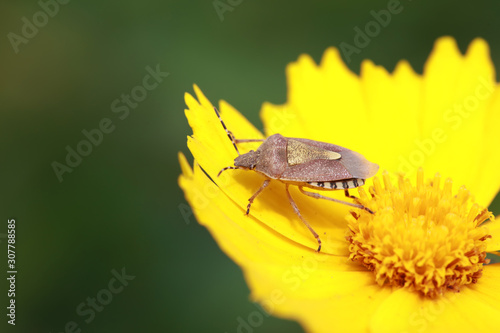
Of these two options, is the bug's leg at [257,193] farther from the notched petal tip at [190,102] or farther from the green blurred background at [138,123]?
the green blurred background at [138,123]

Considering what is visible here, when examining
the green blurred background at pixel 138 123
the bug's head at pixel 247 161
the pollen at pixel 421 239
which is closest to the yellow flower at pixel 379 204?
the pollen at pixel 421 239

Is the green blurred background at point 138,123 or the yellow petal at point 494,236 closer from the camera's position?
the yellow petal at point 494,236

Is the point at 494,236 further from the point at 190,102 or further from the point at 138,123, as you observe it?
the point at 138,123

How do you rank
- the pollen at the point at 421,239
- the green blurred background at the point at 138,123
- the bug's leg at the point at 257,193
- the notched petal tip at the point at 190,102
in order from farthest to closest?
1. the green blurred background at the point at 138,123
2. the notched petal tip at the point at 190,102
3. the bug's leg at the point at 257,193
4. the pollen at the point at 421,239

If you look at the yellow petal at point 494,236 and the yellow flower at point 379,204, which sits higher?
the yellow flower at point 379,204

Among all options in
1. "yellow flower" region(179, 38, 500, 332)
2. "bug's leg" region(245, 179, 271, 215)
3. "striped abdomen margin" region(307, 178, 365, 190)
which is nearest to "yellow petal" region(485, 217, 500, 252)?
"yellow flower" region(179, 38, 500, 332)

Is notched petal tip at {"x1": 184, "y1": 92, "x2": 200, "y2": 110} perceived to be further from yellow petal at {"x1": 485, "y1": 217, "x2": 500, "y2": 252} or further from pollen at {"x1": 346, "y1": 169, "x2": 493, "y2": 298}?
yellow petal at {"x1": 485, "y1": 217, "x2": 500, "y2": 252}

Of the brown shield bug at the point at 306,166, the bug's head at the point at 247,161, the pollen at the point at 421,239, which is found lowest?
the pollen at the point at 421,239

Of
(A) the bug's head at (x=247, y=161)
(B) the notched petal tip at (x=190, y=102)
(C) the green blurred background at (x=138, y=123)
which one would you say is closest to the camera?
(A) the bug's head at (x=247, y=161)
